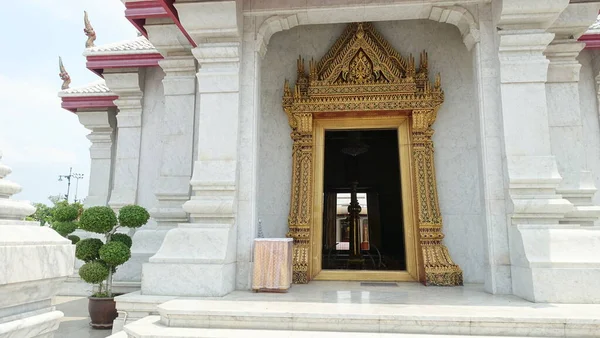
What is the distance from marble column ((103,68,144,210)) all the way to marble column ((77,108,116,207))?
1187 millimetres

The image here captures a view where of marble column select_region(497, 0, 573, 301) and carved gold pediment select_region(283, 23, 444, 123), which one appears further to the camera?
carved gold pediment select_region(283, 23, 444, 123)

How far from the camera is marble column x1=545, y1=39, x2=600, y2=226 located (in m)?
4.77

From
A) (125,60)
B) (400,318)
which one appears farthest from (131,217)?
(400,318)

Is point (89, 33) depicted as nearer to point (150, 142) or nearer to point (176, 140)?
point (150, 142)

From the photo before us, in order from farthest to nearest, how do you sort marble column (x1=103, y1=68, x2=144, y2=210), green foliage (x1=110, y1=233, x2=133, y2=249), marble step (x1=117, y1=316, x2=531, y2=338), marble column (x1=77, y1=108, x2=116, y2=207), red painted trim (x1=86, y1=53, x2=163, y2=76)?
marble column (x1=77, y1=108, x2=116, y2=207) → marble column (x1=103, y1=68, x2=144, y2=210) → red painted trim (x1=86, y1=53, x2=163, y2=76) → green foliage (x1=110, y1=233, x2=133, y2=249) → marble step (x1=117, y1=316, x2=531, y2=338)

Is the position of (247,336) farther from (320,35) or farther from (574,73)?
(574,73)

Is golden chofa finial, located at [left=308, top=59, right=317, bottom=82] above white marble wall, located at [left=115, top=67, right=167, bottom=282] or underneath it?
above

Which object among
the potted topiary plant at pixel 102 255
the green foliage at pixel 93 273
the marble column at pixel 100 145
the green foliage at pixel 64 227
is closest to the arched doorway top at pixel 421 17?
the potted topiary plant at pixel 102 255

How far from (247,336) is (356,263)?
9.22 ft

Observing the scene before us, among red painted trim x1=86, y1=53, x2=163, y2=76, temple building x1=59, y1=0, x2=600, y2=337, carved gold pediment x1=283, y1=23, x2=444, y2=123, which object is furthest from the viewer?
red painted trim x1=86, y1=53, x2=163, y2=76

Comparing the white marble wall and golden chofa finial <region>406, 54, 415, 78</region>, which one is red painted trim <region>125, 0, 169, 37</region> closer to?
the white marble wall

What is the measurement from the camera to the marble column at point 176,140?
5.24 metres

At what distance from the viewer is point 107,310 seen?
14.4 feet

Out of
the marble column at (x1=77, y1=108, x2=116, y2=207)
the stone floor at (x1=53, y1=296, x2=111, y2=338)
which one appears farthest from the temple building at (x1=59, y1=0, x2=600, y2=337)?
the marble column at (x1=77, y1=108, x2=116, y2=207)
